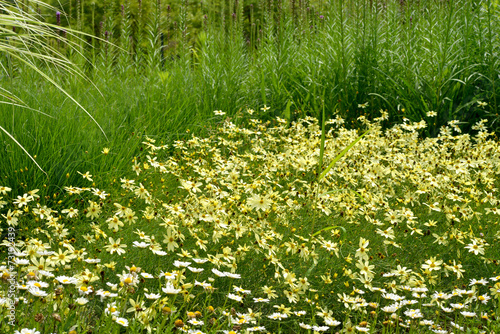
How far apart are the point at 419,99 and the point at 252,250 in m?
3.57

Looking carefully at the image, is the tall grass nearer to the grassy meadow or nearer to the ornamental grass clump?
the grassy meadow

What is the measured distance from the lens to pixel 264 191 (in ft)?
10.7

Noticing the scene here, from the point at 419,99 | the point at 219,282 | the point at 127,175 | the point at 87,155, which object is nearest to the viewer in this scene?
the point at 219,282

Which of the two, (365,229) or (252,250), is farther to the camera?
(365,229)

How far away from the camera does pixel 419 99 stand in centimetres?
558

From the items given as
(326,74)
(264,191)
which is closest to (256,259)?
(264,191)

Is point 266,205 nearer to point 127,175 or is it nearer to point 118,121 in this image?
point 127,175

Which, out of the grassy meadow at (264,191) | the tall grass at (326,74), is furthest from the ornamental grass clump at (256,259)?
the tall grass at (326,74)

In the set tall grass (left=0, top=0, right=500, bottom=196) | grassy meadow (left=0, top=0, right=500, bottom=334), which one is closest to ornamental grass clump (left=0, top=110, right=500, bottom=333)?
grassy meadow (left=0, top=0, right=500, bottom=334)

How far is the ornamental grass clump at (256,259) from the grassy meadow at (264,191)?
0.02 metres

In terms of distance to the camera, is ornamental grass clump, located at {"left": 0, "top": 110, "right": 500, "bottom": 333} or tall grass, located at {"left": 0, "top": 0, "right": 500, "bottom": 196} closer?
ornamental grass clump, located at {"left": 0, "top": 110, "right": 500, "bottom": 333}

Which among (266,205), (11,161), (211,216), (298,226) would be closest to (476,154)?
(298,226)

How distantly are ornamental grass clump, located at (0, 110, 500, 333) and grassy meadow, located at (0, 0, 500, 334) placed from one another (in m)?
0.02

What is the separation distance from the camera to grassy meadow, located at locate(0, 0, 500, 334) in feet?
7.47
